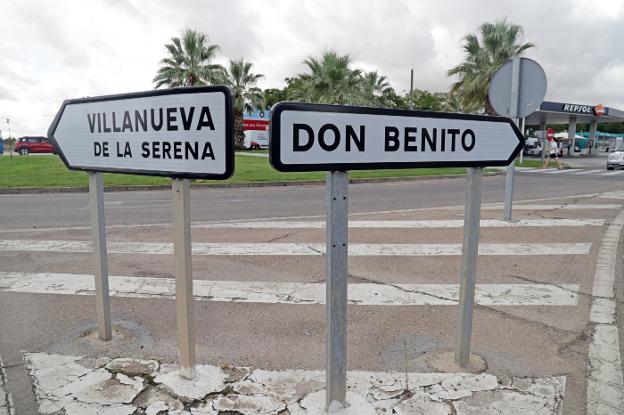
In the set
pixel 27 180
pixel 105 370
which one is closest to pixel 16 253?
pixel 105 370

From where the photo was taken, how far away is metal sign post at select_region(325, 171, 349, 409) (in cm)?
229

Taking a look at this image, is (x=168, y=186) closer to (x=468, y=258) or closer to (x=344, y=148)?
(x=468, y=258)

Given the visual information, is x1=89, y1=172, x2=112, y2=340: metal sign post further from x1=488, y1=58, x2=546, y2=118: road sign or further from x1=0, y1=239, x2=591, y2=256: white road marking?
x1=488, y1=58, x2=546, y2=118: road sign

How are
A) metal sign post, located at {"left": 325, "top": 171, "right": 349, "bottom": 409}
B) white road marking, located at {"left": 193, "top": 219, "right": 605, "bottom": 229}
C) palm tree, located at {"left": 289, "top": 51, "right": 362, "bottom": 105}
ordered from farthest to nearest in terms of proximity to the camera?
1. palm tree, located at {"left": 289, "top": 51, "right": 362, "bottom": 105}
2. white road marking, located at {"left": 193, "top": 219, "right": 605, "bottom": 229}
3. metal sign post, located at {"left": 325, "top": 171, "right": 349, "bottom": 409}

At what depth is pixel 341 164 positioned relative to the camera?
224cm

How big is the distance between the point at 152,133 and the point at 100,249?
1.11 m

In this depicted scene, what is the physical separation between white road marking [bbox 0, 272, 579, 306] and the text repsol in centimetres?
198

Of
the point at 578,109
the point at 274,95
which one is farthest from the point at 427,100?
the point at 578,109

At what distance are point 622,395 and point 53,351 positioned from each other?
11.9 feet

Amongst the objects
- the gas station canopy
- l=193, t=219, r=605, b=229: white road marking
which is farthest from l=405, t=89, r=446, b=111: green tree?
l=193, t=219, r=605, b=229: white road marking

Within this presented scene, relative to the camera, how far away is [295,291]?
452 cm

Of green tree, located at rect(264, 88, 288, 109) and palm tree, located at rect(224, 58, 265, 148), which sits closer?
palm tree, located at rect(224, 58, 265, 148)

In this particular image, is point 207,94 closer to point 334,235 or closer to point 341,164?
point 341,164

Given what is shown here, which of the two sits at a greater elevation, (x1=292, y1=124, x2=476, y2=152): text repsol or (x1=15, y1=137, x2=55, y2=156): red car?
(x1=15, y1=137, x2=55, y2=156): red car
